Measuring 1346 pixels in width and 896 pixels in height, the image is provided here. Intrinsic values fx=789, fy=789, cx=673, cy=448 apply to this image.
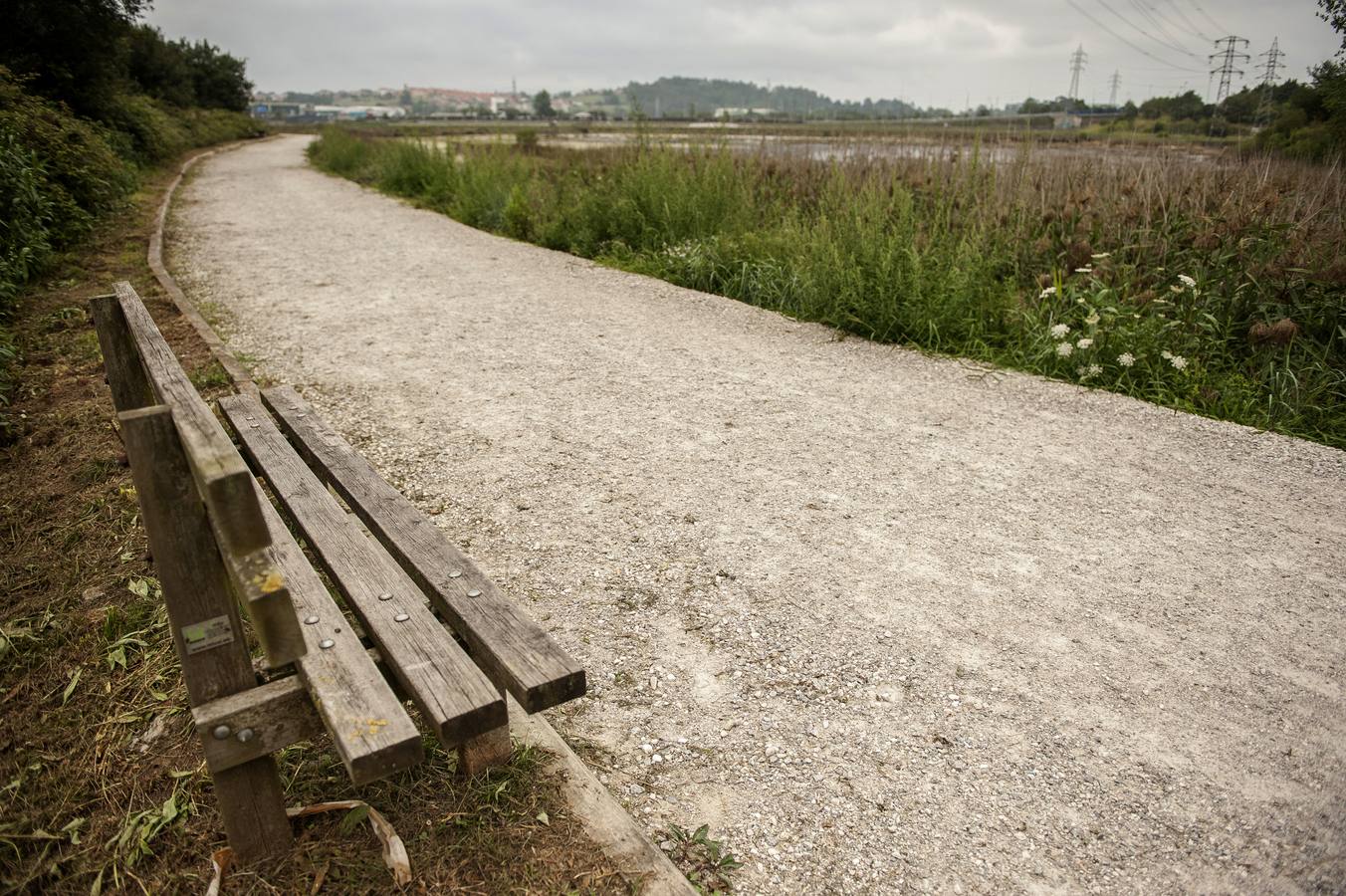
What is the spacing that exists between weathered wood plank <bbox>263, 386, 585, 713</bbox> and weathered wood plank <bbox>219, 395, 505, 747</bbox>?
59 millimetres

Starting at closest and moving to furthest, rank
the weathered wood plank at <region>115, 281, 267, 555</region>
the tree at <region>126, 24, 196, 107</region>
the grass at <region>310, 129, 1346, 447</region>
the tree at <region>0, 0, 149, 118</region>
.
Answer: the weathered wood plank at <region>115, 281, 267, 555</region>
the grass at <region>310, 129, 1346, 447</region>
the tree at <region>0, 0, 149, 118</region>
the tree at <region>126, 24, 196, 107</region>

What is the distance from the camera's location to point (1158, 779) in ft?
7.58

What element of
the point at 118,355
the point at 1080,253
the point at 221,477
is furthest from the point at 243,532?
the point at 1080,253

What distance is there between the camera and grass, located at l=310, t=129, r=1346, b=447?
5438mm

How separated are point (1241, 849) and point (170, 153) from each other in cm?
2759

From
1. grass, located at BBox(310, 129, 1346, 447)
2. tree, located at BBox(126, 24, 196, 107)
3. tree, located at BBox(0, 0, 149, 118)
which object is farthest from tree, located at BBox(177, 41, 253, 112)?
grass, located at BBox(310, 129, 1346, 447)

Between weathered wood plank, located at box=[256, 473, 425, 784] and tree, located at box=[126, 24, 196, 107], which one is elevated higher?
tree, located at box=[126, 24, 196, 107]

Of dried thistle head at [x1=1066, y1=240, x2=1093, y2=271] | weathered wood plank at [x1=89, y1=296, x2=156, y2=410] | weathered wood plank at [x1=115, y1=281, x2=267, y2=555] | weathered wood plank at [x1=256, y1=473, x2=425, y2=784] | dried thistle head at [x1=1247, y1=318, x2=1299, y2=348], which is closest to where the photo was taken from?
weathered wood plank at [x1=115, y1=281, x2=267, y2=555]

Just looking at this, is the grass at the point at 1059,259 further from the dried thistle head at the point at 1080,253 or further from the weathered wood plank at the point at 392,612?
the weathered wood plank at the point at 392,612

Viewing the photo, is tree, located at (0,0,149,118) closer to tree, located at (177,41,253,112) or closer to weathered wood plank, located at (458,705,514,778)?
weathered wood plank, located at (458,705,514,778)

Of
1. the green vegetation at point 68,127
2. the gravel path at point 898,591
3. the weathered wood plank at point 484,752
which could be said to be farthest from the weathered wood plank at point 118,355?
the green vegetation at point 68,127

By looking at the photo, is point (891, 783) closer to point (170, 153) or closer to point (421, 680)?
point (421, 680)

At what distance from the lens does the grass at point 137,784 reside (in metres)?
1.94

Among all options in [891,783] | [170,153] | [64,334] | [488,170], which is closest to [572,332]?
[64,334]
